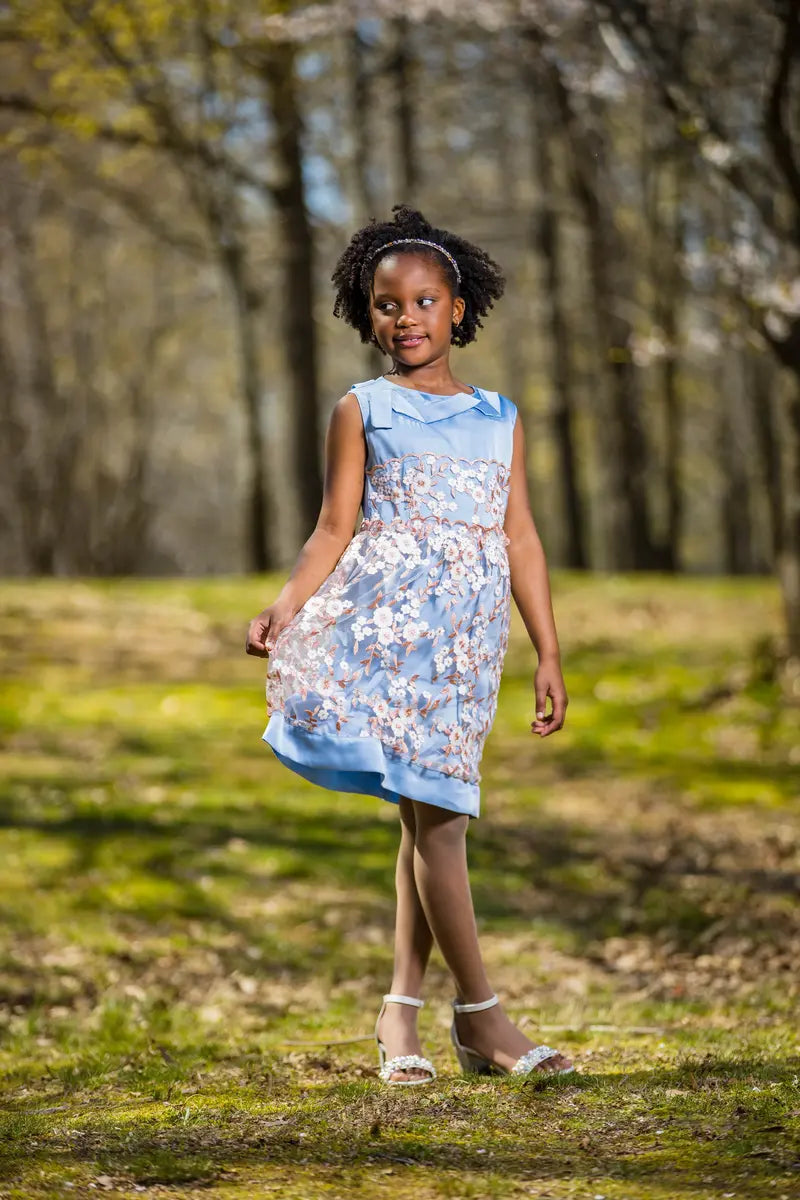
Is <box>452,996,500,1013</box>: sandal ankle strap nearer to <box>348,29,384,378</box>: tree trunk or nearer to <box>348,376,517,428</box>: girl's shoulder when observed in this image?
<box>348,376,517,428</box>: girl's shoulder

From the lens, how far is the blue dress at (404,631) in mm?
3340

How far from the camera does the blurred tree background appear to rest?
31.8 ft

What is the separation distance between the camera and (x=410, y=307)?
3480mm

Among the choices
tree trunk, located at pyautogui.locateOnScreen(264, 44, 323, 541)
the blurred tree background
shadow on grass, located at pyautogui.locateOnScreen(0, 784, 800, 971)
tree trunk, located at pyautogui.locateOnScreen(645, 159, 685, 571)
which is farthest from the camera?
tree trunk, located at pyautogui.locateOnScreen(645, 159, 685, 571)

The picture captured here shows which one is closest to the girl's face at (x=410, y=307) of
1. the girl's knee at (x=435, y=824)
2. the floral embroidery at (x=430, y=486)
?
the floral embroidery at (x=430, y=486)

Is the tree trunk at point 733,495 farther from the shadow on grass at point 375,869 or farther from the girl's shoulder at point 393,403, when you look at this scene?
the girl's shoulder at point 393,403

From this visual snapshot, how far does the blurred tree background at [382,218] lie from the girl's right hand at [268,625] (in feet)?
17.3

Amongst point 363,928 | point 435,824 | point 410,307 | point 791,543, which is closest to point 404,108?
point 791,543

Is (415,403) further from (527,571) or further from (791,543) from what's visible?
(791,543)

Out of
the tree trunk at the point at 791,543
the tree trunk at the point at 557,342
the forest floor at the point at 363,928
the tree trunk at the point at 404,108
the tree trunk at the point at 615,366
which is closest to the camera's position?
the forest floor at the point at 363,928

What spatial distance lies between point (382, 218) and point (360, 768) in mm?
12180

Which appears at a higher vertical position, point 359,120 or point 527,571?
point 359,120

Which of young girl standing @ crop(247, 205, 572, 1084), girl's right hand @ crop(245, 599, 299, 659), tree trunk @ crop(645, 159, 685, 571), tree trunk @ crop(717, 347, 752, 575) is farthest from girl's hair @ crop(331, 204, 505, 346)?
tree trunk @ crop(717, 347, 752, 575)

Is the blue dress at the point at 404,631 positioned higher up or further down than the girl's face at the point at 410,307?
further down
